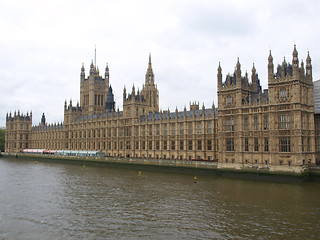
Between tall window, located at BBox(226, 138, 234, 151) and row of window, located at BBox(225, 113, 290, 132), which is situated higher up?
row of window, located at BBox(225, 113, 290, 132)

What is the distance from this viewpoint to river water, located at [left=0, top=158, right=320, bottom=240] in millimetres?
32781

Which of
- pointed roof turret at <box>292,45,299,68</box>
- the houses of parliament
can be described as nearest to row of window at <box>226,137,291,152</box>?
the houses of parliament

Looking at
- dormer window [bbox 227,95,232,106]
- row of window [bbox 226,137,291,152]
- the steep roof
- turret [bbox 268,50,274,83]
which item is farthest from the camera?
dormer window [bbox 227,95,232,106]

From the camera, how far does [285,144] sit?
65438 mm

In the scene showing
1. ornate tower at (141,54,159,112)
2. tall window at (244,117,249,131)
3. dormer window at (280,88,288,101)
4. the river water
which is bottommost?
the river water

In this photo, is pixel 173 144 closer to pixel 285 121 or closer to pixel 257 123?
pixel 257 123

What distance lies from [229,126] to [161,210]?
3911 centimetres

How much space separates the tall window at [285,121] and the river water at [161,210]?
1217cm

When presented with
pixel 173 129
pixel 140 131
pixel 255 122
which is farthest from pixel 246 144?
pixel 140 131

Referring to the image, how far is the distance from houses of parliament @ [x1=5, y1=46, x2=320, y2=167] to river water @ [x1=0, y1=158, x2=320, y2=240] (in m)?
10.3

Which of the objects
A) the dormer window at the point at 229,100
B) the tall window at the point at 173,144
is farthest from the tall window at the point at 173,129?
the dormer window at the point at 229,100

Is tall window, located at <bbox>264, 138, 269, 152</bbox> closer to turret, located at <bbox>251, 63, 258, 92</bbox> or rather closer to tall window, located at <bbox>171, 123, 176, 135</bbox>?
turret, located at <bbox>251, 63, 258, 92</bbox>

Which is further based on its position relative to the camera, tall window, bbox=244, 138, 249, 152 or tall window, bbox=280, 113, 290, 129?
tall window, bbox=244, 138, 249, 152

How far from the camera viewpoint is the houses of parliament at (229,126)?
215ft
